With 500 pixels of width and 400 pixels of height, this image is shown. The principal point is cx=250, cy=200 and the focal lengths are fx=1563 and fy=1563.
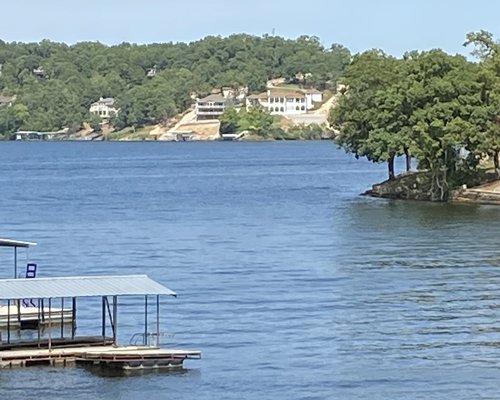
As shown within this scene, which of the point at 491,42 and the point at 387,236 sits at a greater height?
the point at 491,42

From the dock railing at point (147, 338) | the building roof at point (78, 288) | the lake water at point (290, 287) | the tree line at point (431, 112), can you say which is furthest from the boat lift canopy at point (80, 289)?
the tree line at point (431, 112)

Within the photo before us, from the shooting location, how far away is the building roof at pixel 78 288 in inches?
1789

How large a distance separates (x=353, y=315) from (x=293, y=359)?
861cm

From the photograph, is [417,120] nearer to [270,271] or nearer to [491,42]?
[491,42]

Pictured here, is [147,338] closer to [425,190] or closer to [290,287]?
[290,287]

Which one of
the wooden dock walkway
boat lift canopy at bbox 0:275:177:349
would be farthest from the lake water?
boat lift canopy at bbox 0:275:177:349

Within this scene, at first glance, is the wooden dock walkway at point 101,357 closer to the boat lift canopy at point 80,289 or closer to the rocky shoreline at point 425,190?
the boat lift canopy at point 80,289

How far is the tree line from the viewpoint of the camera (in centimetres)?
10575

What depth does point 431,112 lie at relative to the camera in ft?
349

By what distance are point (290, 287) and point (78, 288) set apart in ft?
60.5

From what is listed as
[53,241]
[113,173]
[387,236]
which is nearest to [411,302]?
[387,236]

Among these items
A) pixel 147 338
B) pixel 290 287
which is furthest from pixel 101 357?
pixel 290 287

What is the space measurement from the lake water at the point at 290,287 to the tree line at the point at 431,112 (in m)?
4.04

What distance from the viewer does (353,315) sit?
55.8m
